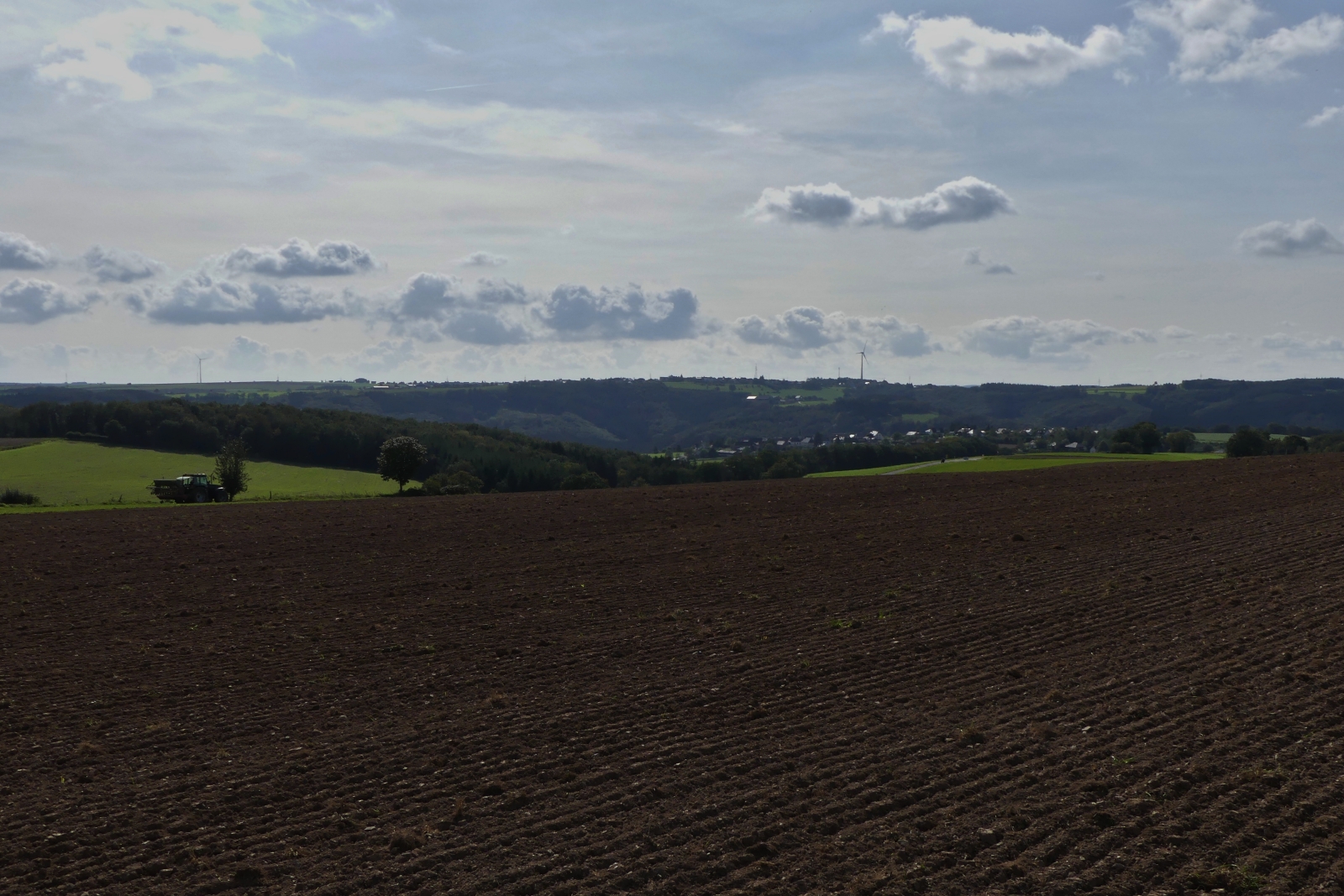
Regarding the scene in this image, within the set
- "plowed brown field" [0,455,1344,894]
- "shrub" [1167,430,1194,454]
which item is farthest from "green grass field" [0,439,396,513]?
"shrub" [1167,430,1194,454]

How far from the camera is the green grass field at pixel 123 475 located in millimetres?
71688

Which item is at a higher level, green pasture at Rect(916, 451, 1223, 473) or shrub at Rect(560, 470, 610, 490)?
green pasture at Rect(916, 451, 1223, 473)

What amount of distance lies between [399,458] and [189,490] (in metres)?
12.9

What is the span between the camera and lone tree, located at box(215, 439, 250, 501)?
208 feet

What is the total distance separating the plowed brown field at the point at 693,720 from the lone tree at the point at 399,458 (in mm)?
36775

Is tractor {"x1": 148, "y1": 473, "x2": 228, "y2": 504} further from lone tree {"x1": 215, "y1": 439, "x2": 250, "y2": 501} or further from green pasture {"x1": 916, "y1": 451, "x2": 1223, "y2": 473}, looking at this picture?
green pasture {"x1": 916, "y1": 451, "x2": 1223, "y2": 473}

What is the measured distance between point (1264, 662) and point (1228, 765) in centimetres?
502

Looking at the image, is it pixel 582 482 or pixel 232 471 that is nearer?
pixel 232 471

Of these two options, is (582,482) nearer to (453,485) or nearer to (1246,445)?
(453,485)

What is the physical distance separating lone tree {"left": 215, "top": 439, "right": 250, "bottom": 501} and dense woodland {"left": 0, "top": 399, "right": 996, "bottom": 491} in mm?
27900

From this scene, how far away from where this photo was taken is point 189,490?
60531 millimetres

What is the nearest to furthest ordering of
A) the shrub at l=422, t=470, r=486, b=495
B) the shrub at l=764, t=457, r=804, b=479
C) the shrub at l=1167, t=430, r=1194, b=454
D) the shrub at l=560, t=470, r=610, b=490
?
1. the shrub at l=422, t=470, r=486, b=495
2. the shrub at l=560, t=470, r=610, b=490
3. the shrub at l=764, t=457, r=804, b=479
4. the shrub at l=1167, t=430, r=1194, b=454

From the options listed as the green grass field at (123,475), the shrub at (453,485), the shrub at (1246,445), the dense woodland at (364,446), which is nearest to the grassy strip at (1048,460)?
the shrub at (1246,445)

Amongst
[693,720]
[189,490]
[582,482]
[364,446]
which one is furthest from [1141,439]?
[693,720]
